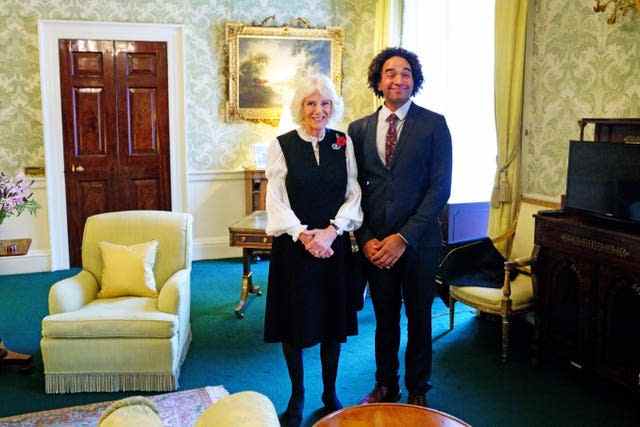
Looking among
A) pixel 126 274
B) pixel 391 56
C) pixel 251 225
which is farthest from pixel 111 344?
pixel 391 56

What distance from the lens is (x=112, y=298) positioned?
331 cm

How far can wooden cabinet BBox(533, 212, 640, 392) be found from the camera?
272cm

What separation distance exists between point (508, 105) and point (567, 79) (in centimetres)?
43

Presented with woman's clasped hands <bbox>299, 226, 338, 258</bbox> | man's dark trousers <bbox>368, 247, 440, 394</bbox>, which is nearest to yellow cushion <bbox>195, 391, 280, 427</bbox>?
woman's clasped hands <bbox>299, 226, 338, 258</bbox>

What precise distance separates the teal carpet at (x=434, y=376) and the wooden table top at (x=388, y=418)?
0.88 meters

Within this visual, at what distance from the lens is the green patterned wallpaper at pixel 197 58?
5.17 m

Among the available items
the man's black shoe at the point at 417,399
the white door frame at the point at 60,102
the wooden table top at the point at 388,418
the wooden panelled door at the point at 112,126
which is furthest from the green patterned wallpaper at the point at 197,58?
the wooden table top at the point at 388,418

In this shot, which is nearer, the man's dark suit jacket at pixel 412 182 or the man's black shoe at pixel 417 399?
the man's dark suit jacket at pixel 412 182

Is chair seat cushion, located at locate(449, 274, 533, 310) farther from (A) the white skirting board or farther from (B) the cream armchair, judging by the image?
(A) the white skirting board

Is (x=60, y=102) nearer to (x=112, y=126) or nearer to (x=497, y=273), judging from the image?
(x=112, y=126)

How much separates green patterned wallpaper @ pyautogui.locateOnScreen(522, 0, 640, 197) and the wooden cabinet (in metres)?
0.63

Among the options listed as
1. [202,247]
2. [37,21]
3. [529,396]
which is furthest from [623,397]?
[37,21]

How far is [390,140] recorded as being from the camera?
8.63 ft

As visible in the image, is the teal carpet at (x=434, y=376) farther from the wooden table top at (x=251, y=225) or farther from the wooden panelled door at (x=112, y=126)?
the wooden panelled door at (x=112, y=126)
